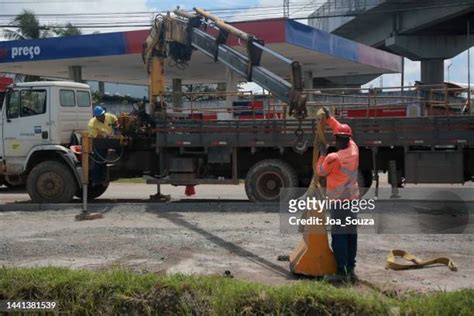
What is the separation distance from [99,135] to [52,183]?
4.80 feet

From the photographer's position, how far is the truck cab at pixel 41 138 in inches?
510

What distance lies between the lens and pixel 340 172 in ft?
21.3

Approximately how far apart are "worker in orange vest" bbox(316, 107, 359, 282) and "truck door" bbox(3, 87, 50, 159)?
27.7ft

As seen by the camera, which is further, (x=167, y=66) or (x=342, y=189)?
(x=167, y=66)

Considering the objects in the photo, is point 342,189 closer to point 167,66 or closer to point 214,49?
point 214,49

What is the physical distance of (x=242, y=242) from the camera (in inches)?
339

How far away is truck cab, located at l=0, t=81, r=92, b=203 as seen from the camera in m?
13.0

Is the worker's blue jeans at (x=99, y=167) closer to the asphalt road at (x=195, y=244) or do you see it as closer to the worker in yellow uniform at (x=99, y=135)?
the worker in yellow uniform at (x=99, y=135)

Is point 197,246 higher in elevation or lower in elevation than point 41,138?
lower

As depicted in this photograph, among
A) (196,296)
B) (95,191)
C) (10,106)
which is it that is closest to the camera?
(196,296)

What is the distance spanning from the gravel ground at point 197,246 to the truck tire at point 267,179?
156cm

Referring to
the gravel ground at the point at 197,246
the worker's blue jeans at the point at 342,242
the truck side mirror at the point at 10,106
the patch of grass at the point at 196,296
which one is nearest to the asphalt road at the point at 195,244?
the gravel ground at the point at 197,246

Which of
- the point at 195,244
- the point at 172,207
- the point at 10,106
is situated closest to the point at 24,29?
the point at 10,106

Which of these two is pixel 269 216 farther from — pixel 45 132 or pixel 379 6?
pixel 379 6
